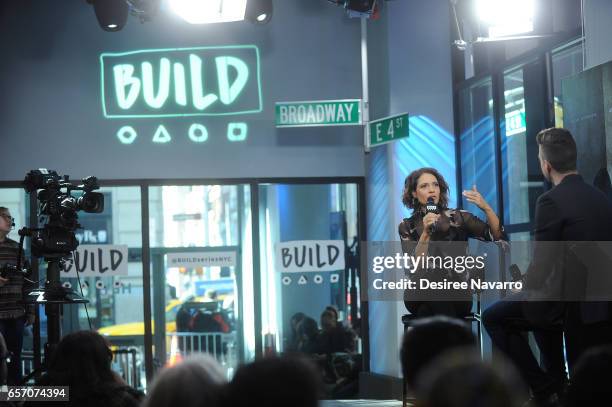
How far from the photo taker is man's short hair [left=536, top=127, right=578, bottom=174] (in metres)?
4.56

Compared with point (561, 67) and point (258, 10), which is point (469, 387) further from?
point (258, 10)

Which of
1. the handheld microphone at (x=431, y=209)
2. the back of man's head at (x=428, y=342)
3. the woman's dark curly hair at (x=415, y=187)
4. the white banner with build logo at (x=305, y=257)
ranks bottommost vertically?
the back of man's head at (x=428, y=342)

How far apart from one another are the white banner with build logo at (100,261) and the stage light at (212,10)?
2735 mm

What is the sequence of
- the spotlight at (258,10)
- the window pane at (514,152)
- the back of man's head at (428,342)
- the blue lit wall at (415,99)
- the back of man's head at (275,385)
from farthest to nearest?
the blue lit wall at (415,99), the spotlight at (258,10), the window pane at (514,152), the back of man's head at (428,342), the back of man's head at (275,385)

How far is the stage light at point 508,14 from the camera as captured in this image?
757 cm

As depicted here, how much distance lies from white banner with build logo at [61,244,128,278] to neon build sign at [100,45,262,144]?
1.13 meters

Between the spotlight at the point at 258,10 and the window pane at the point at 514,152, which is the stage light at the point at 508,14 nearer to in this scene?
the window pane at the point at 514,152

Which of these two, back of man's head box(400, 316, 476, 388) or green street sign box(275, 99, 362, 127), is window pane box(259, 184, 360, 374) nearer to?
green street sign box(275, 99, 362, 127)

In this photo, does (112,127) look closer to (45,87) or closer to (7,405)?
(45,87)

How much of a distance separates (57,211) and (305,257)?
3786mm

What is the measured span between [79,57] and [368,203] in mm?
3333

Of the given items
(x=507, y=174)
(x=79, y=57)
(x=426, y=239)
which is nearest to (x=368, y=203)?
(x=507, y=174)

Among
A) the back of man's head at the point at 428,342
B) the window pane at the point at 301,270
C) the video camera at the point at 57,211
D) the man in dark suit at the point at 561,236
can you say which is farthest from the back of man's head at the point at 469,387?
the window pane at the point at 301,270

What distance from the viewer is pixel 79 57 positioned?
31.2 ft
